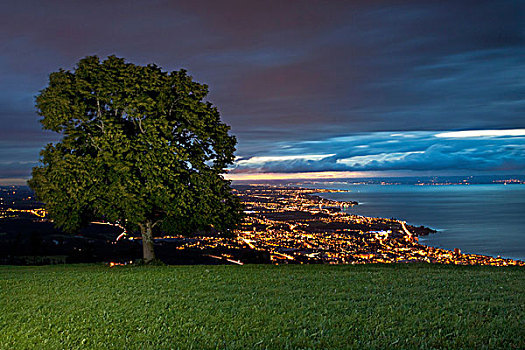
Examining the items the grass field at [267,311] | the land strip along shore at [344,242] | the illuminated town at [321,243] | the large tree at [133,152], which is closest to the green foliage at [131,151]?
the large tree at [133,152]

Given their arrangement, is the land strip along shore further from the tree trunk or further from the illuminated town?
the tree trunk

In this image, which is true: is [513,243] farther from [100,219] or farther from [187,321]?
[187,321]

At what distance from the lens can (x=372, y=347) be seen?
9203 millimetres

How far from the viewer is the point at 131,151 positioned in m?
24.5

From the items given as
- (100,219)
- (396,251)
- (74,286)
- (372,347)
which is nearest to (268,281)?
(74,286)

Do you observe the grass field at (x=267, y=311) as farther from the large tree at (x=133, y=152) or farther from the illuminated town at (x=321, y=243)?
the illuminated town at (x=321, y=243)

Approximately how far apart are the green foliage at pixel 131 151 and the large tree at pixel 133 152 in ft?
0.19

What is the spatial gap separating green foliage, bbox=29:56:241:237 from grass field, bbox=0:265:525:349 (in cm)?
604

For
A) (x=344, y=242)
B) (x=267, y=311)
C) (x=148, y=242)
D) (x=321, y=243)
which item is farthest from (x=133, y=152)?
(x=344, y=242)

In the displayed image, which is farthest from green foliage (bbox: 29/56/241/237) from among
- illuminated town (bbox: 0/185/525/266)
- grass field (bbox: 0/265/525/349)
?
illuminated town (bbox: 0/185/525/266)

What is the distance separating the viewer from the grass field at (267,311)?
10.0 meters

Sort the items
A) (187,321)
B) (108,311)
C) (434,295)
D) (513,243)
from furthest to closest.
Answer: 1. (513,243)
2. (434,295)
3. (108,311)
4. (187,321)

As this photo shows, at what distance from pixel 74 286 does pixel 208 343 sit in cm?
1029

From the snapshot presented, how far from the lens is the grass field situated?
1003 cm
